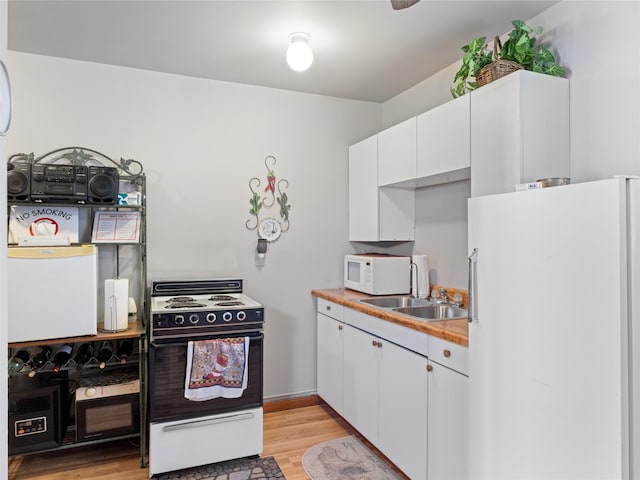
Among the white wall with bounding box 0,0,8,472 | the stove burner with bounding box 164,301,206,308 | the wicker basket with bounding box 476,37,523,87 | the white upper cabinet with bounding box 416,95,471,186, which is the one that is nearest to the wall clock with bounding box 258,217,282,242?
the stove burner with bounding box 164,301,206,308

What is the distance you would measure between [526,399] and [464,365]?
372 millimetres

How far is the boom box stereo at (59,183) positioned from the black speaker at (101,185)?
1.3 inches

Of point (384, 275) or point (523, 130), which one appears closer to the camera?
point (523, 130)

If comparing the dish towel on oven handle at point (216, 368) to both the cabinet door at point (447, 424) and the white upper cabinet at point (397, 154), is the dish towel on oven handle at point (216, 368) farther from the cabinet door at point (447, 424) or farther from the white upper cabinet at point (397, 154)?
the white upper cabinet at point (397, 154)

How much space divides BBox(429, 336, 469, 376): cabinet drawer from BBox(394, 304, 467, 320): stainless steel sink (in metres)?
0.57

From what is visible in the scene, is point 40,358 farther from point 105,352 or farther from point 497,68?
point 497,68

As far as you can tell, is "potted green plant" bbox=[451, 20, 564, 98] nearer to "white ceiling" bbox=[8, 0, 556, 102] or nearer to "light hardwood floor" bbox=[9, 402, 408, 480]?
"white ceiling" bbox=[8, 0, 556, 102]

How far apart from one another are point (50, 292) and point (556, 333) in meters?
2.47

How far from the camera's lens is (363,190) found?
11.1ft

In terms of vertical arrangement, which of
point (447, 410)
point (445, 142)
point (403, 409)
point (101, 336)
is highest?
point (445, 142)

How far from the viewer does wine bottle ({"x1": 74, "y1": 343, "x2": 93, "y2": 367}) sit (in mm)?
2725

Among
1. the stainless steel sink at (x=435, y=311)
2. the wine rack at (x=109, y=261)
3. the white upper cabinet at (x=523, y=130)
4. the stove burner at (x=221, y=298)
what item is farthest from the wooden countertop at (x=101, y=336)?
the white upper cabinet at (x=523, y=130)

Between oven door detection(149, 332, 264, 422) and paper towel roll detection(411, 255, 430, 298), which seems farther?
paper towel roll detection(411, 255, 430, 298)

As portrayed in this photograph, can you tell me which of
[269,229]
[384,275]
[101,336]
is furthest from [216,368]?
[384,275]
